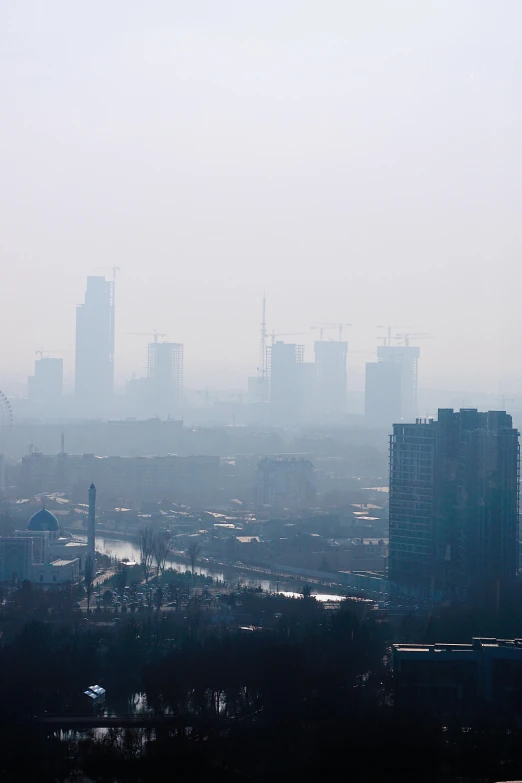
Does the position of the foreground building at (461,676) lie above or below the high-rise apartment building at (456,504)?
below

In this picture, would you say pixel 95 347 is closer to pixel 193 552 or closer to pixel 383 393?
pixel 383 393

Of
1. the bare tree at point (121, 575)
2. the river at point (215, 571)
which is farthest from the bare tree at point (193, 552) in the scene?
the bare tree at point (121, 575)

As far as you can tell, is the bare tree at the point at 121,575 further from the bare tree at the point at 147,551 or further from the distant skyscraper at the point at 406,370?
the distant skyscraper at the point at 406,370

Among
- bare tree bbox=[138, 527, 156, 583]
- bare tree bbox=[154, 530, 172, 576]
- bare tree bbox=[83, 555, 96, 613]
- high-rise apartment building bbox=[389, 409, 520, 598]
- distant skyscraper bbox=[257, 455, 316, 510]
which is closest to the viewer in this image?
high-rise apartment building bbox=[389, 409, 520, 598]

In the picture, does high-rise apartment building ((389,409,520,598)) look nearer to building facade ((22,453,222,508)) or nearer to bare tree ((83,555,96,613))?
bare tree ((83,555,96,613))

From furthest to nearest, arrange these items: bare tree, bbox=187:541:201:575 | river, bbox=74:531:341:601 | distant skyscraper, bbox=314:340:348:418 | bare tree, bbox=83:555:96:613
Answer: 1. distant skyscraper, bbox=314:340:348:418
2. bare tree, bbox=187:541:201:575
3. river, bbox=74:531:341:601
4. bare tree, bbox=83:555:96:613

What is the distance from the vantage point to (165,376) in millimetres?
32344

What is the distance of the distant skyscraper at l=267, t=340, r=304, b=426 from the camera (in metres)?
29.1

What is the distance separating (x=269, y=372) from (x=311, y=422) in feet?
4.84

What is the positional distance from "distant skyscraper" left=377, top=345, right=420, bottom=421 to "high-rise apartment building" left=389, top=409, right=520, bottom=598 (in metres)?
15.8

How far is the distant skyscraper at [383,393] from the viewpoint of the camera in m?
27.4

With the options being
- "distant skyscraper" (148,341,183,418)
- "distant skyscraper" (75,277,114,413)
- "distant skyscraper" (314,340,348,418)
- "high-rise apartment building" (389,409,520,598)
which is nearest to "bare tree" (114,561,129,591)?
"high-rise apartment building" (389,409,520,598)

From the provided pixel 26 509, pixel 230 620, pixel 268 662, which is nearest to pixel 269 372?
pixel 26 509

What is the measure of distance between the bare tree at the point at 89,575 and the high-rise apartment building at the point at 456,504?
7.29 ft
